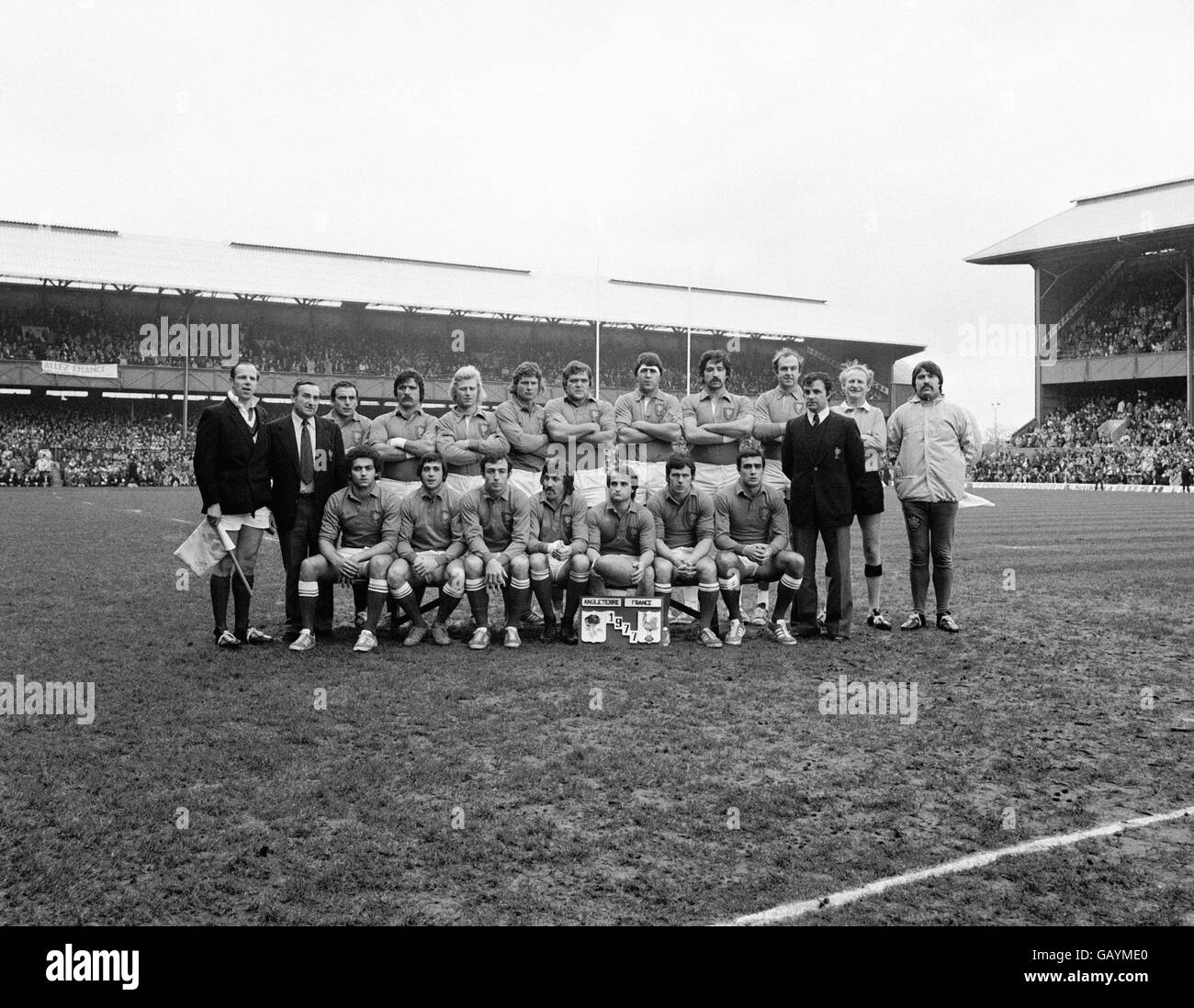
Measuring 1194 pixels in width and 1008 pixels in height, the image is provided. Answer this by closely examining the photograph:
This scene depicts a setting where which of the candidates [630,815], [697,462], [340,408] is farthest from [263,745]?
[697,462]

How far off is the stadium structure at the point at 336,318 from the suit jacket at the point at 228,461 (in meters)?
34.0

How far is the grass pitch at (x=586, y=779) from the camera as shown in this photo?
3111 millimetres

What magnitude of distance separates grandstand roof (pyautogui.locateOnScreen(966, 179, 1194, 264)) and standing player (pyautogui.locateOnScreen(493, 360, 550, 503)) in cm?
4522

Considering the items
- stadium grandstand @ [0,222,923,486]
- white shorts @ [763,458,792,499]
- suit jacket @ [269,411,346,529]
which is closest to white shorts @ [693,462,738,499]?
white shorts @ [763,458,792,499]

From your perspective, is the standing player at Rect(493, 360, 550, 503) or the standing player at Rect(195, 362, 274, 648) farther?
the standing player at Rect(493, 360, 550, 503)

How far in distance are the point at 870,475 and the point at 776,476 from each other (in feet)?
2.61

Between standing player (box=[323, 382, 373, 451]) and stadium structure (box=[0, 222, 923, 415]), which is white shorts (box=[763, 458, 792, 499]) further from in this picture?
stadium structure (box=[0, 222, 923, 415])

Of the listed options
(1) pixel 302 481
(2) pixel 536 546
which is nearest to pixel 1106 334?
(2) pixel 536 546

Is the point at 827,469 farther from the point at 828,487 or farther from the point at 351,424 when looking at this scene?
the point at 351,424

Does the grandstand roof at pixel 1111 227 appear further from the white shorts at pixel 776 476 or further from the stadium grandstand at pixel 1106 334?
the white shorts at pixel 776 476

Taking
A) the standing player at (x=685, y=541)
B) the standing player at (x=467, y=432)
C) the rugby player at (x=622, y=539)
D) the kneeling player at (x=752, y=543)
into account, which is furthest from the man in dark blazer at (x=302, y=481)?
the kneeling player at (x=752, y=543)

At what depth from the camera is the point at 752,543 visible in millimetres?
7891

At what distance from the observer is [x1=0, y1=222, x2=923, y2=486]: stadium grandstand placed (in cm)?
4275
